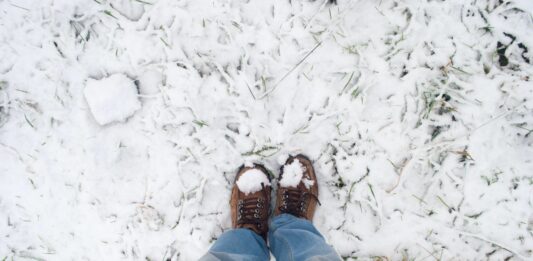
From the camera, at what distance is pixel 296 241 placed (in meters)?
1.50

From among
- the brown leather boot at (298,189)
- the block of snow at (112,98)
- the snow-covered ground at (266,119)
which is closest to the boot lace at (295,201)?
the brown leather boot at (298,189)

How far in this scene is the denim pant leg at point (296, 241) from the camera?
1.39 meters

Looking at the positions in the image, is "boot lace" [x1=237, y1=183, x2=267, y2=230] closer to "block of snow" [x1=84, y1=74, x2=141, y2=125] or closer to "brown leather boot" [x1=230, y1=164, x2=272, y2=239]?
"brown leather boot" [x1=230, y1=164, x2=272, y2=239]

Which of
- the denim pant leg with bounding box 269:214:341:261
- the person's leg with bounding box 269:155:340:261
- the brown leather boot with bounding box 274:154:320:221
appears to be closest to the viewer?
the denim pant leg with bounding box 269:214:341:261

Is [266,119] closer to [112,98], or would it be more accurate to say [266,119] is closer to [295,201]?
[295,201]

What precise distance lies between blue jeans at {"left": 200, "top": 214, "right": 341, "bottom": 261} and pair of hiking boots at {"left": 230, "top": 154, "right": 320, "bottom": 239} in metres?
0.06

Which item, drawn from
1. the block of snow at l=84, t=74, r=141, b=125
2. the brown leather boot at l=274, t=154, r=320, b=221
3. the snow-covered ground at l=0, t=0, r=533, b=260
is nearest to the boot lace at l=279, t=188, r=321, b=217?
the brown leather boot at l=274, t=154, r=320, b=221

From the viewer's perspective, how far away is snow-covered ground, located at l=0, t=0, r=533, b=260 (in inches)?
65.4

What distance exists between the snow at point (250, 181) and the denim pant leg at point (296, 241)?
18 cm

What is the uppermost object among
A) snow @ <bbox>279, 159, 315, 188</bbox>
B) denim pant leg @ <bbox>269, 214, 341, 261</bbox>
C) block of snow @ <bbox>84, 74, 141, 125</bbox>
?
block of snow @ <bbox>84, 74, 141, 125</bbox>

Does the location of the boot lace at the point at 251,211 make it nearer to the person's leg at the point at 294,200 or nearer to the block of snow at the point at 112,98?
the person's leg at the point at 294,200

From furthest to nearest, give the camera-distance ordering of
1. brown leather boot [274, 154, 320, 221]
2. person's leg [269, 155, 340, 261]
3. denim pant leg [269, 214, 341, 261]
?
1. brown leather boot [274, 154, 320, 221]
2. person's leg [269, 155, 340, 261]
3. denim pant leg [269, 214, 341, 261]

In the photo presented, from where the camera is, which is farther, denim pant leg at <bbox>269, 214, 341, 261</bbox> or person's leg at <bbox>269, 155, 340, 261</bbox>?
person's leg at <bbox>269, 155, 340, 261</bbox>

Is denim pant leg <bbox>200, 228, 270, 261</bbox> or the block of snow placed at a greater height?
the block of snow
